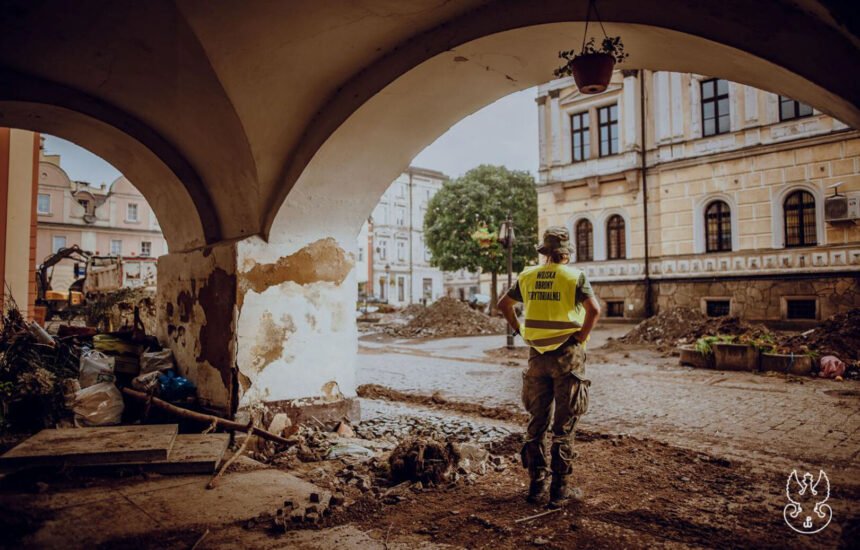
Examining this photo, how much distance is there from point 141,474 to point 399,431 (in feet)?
8.05

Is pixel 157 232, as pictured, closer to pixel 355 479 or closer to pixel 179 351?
pixel 179 351

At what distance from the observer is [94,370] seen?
5.07m

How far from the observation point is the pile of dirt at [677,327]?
40.9ft

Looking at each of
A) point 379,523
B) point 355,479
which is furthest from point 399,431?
point 379,523

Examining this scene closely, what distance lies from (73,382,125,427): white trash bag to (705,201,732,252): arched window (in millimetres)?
18863

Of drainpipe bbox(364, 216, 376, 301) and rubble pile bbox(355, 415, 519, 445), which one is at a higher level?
drainpipe bbox(364, 216, 376, 301)

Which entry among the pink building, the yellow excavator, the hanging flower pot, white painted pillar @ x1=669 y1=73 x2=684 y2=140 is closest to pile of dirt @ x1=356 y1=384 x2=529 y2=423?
the hanging flower pot

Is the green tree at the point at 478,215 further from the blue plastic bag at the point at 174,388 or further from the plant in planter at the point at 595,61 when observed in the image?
the plant in planter at the point at 595,61

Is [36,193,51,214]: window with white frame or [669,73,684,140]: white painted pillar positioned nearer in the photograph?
[669,73,684,140]: white painted pillar

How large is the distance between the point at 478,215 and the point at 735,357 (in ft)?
73.5

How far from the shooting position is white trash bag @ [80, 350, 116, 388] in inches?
198

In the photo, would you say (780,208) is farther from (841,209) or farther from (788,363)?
(788,363)

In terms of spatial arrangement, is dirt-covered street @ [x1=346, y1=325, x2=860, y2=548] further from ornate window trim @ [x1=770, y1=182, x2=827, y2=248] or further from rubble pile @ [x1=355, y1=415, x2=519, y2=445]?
ornate window trim @ [x1=770, y1=182, x2=827, y2=248]

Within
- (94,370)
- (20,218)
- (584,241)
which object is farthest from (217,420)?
(584,241)
